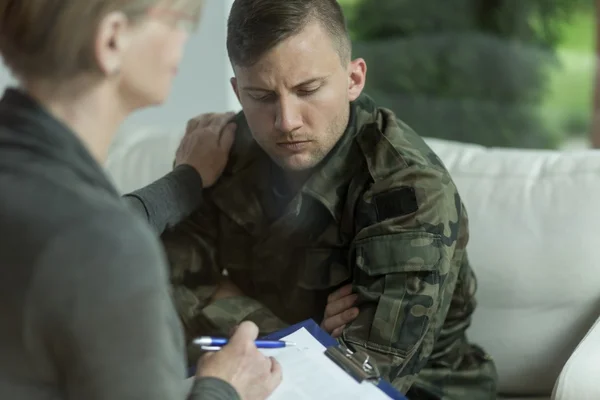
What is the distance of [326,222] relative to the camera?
47.6 inches

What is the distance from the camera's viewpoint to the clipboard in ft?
3.22

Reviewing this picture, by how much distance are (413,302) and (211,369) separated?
32 cm

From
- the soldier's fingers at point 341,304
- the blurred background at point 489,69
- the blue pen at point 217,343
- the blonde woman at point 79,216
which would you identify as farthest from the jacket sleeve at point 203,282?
the blurred background at point 489,69

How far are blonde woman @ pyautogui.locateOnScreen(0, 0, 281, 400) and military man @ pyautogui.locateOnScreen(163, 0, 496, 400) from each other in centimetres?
35

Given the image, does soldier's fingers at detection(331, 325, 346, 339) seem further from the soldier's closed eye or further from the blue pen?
the soldier's closed eye

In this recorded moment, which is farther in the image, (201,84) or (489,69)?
(489,69)

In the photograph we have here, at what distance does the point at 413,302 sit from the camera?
1084 millimetres

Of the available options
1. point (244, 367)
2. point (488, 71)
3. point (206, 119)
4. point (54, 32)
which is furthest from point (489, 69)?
point (54, 32)

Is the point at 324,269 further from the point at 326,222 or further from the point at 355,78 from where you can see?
the point at 355,78

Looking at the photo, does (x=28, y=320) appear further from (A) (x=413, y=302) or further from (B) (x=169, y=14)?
(A) (x=413, y=302)

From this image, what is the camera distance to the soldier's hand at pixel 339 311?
44.6 inches

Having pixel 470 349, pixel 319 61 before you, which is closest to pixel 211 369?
pixel 319 61

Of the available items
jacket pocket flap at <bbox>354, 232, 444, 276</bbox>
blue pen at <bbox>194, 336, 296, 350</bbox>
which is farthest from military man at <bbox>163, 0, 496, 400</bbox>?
blue pen at <bbox>194, 336, 296, 350</bbox>

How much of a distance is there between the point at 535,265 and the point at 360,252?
0.39 metres
